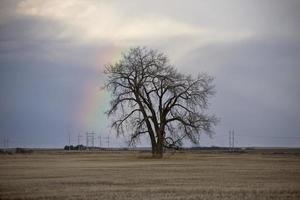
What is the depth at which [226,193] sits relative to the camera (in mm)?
21031

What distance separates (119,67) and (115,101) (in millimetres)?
4235

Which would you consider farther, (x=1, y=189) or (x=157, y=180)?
(x=157, y=180)

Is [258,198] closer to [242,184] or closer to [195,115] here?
[242,184]

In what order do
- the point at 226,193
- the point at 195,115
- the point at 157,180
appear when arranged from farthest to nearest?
the point at 195,115
the point at 157,180
the point at 226,193

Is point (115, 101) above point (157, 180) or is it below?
above

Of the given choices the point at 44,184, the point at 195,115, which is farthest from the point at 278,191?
the point at 195,115

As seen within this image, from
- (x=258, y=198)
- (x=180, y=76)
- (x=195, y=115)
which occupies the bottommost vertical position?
(x=258, y=198)

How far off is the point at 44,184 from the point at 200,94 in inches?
1511

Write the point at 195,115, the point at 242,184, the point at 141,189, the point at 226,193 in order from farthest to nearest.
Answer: the point at 195,115, the point at 242,184, the point at 141,189, the point at 226,193

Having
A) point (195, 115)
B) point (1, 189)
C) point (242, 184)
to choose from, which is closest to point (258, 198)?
point (242, 184)

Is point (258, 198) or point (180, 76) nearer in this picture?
point (258, 198)

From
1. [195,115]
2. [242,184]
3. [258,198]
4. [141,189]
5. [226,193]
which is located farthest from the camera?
[195,115]

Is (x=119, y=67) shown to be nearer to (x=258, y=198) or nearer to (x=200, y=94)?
(x=200, y=94)

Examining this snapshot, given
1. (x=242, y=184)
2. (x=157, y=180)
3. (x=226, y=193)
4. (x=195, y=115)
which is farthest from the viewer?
(x=195, y=115)
